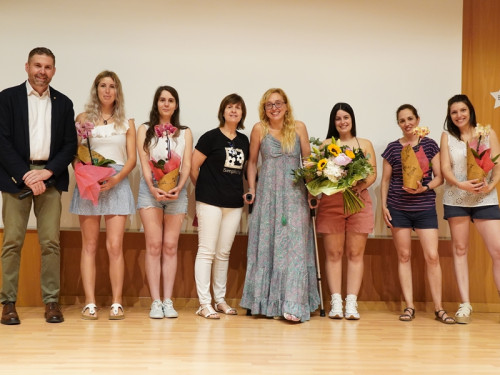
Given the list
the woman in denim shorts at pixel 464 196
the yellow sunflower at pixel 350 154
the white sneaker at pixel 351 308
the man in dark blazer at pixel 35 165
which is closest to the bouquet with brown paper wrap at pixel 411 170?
the woman in denim shorts at pixel 464 196

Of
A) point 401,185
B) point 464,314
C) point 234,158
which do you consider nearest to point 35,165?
point 234,158

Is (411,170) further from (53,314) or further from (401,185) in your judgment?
(53,314)

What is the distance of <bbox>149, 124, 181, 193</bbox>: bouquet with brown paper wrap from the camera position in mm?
4168

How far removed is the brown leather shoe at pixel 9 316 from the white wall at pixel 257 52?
111 cm

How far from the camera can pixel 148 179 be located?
421 centimetres

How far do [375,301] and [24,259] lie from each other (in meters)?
2.90

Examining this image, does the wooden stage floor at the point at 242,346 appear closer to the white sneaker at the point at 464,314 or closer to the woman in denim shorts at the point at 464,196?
the white sneaker at the point at 464,314

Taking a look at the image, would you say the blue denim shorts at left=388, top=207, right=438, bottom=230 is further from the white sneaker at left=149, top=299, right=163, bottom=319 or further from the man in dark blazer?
the man in dark blazer

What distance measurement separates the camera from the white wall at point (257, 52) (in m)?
4.86

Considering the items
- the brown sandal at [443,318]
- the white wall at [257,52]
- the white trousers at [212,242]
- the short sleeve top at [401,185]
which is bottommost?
the brown sandal at [443,318]

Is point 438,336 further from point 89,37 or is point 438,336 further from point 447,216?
point 89,37

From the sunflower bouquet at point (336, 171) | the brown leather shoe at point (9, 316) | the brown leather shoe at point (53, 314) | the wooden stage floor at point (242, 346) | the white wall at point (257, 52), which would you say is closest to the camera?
the wooden stage floor at point (242, 346)

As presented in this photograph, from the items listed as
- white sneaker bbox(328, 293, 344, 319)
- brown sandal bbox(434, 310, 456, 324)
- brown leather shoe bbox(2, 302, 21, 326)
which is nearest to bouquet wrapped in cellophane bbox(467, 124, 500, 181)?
brown sandal bbox(434, 310, 456, 324)

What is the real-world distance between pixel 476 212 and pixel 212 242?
2.01 m
